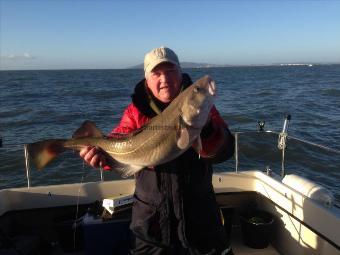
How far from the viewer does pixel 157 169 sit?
341cm

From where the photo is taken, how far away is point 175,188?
10.9ft

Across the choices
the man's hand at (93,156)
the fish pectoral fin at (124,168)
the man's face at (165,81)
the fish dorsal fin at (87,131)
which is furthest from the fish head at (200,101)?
the fish dorsal fin at (87,131)

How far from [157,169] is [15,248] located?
9.69ft

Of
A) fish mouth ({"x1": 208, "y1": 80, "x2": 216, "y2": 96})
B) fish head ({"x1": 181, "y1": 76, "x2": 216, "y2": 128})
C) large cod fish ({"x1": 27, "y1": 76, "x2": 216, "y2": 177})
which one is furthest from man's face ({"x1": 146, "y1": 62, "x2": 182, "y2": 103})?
fish mouth ({"x1": 208, "y1": 80, "x2": 216, "y2": 96})

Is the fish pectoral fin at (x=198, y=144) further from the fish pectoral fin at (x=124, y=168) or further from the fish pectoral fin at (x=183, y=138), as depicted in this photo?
the fish pectoral fin at (x=124, y=168)

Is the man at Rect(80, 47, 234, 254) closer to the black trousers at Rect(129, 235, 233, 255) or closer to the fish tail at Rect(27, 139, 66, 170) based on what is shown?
the black trousers at Rect(129, 235, 233, 255)

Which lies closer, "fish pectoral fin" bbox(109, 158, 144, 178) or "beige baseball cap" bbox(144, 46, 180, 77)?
"beige baseball cap" bbox(144, 46, 180, 77)

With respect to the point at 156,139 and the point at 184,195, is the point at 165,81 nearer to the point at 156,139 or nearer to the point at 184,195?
the point at 156,139

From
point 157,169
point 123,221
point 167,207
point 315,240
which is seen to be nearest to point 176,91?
point 157,169

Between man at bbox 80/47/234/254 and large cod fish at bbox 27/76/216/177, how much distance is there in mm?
129

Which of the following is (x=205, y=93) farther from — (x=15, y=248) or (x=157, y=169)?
(x=15, y=248)

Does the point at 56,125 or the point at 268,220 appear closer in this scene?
the point at 268,220

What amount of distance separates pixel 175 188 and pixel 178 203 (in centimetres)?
14

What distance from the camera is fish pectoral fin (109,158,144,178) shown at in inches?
141
